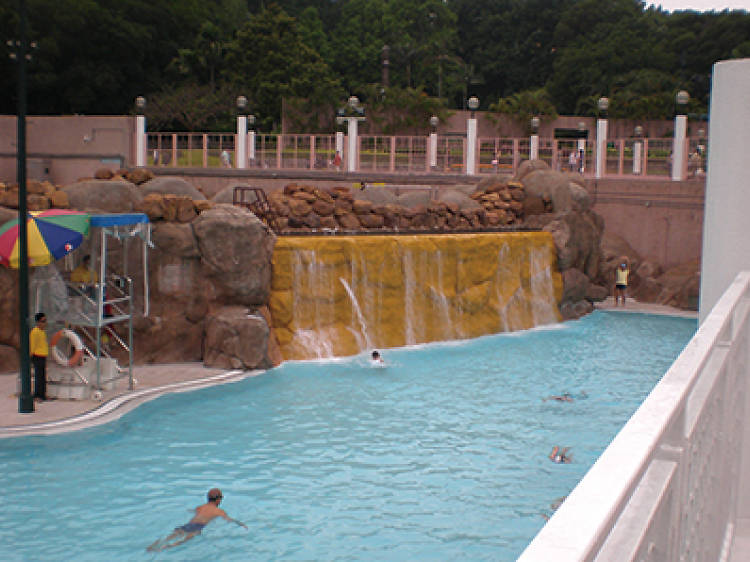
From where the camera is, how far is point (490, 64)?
7375cm

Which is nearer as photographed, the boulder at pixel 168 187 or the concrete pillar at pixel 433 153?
the boulder at pixel 168 187

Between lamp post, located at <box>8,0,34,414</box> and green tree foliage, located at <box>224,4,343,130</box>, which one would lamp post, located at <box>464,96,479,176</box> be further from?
lamp post, located at <box>8,0,34,414</box>

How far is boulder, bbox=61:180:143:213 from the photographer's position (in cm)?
1661

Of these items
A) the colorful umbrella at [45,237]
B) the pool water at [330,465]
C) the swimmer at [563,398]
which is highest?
the colorful umbrella at [45,237]

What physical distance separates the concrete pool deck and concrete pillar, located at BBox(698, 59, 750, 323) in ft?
29.8

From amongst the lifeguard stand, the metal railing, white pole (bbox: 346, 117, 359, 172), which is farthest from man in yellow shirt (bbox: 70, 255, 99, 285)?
white pole (bbox: 346, 117, 359, 172)

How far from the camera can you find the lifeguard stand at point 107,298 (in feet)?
43.7

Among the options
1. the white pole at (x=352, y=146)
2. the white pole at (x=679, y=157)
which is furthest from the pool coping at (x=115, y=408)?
the white pole at (x=352, y=146)

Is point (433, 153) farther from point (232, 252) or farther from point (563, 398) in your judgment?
point (563, 398)

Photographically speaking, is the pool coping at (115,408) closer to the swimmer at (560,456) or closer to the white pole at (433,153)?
the swimmer at (560,456)

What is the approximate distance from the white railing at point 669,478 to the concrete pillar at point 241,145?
3080cm

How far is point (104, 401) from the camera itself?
13086 mm

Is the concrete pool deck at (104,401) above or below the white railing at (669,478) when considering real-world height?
below

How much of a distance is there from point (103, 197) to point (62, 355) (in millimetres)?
4464
